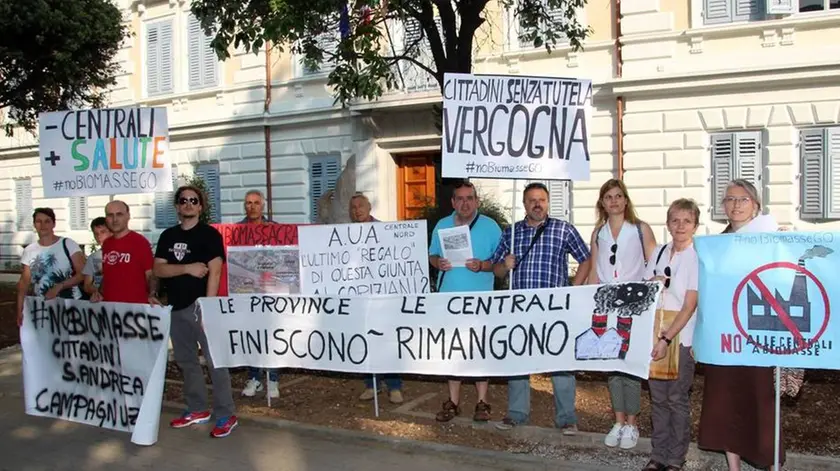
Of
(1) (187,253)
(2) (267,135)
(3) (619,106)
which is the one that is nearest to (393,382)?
(1) (187,253)

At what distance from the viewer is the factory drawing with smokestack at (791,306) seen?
461 cm

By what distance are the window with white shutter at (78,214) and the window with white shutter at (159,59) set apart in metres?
4.47

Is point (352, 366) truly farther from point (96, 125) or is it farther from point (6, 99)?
point (6, 99)

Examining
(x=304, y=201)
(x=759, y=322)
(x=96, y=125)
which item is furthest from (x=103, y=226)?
(x=304, y=201)

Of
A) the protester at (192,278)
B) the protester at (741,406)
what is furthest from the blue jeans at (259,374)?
the protester at (741,406)

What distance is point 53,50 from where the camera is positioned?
492 inches

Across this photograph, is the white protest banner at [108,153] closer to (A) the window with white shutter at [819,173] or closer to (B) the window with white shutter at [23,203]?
(A) the window with white shutter at [819,173]

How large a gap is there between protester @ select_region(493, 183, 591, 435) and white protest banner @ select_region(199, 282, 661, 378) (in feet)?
1.21

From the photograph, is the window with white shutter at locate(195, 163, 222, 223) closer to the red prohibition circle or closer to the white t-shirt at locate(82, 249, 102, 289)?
the white t-shirt at locate(82, 249, 102, 289)

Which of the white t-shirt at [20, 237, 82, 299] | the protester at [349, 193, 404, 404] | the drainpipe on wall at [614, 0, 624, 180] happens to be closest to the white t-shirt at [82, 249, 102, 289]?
the white t-shirt at [20, 237, 82, 299]

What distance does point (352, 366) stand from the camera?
6312 millimetres

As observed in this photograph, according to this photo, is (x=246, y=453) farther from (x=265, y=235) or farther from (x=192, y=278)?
(x=265, y=235)

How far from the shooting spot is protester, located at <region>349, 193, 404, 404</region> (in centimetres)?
732

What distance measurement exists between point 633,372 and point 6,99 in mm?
11691
